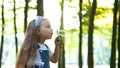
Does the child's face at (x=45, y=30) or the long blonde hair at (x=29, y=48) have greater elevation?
the child's face at (x=45, y=30)

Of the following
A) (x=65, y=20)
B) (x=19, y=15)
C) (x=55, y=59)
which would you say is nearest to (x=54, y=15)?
(x=65, y=20)

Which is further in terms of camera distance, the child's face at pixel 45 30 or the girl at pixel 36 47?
the child's face at pixel 45 30

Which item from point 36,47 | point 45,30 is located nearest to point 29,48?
point 36,47

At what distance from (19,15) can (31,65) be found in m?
17.1

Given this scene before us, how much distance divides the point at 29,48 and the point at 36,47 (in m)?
0.12

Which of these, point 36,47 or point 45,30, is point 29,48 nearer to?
point 36,47

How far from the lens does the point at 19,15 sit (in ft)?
70.2

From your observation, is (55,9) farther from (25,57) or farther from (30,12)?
(25,57)

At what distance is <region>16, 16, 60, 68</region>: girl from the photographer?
14.5ft

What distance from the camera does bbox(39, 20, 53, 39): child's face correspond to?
457cm

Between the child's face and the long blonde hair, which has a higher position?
the child's face

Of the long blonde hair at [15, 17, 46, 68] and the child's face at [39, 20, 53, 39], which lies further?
the child's face at [39, 20, 53, 39]

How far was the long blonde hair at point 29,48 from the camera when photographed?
4398 millimetres

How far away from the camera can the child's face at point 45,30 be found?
4570mm
